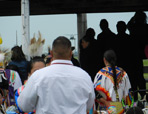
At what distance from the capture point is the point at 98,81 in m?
5.50

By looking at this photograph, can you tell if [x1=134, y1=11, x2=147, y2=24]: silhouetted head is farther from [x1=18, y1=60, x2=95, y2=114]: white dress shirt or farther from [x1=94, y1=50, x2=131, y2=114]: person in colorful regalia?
[x1=18, y1=60, x2=95, y2=114]: white dress shirt

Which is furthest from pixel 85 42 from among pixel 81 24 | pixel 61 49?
pixel 61 49

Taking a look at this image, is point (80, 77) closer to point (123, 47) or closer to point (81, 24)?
point (123, 47)

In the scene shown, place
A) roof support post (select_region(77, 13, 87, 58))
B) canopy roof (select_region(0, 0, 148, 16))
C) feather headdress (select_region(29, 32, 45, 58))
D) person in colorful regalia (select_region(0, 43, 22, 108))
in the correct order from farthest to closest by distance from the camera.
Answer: roof support post (select_region(77, 13, 87, 58)) < canopy roof (select_region(0, 0, 148, 16)) < feather headdress (select_region(29, 32, 45, 58)) < person in colorful regalia (select_region(0, 43, 22, 108))

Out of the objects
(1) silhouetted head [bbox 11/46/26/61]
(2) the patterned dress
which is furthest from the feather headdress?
(2) the patterned dress

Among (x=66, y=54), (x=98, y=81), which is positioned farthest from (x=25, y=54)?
(x=66, y=54)

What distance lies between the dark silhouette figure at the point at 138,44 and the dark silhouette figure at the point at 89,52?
0.78m

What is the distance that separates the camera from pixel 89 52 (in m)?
8.17

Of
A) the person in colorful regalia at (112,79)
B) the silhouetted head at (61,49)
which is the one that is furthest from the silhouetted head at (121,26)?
the silhouetted head at (61,49)

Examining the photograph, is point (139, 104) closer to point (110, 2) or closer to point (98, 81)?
point (98, 81)

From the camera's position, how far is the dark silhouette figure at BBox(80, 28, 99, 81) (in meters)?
8.11

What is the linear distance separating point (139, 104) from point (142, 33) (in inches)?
123

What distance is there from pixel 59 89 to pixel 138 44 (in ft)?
17.4

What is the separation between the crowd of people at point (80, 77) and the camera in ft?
10.5
